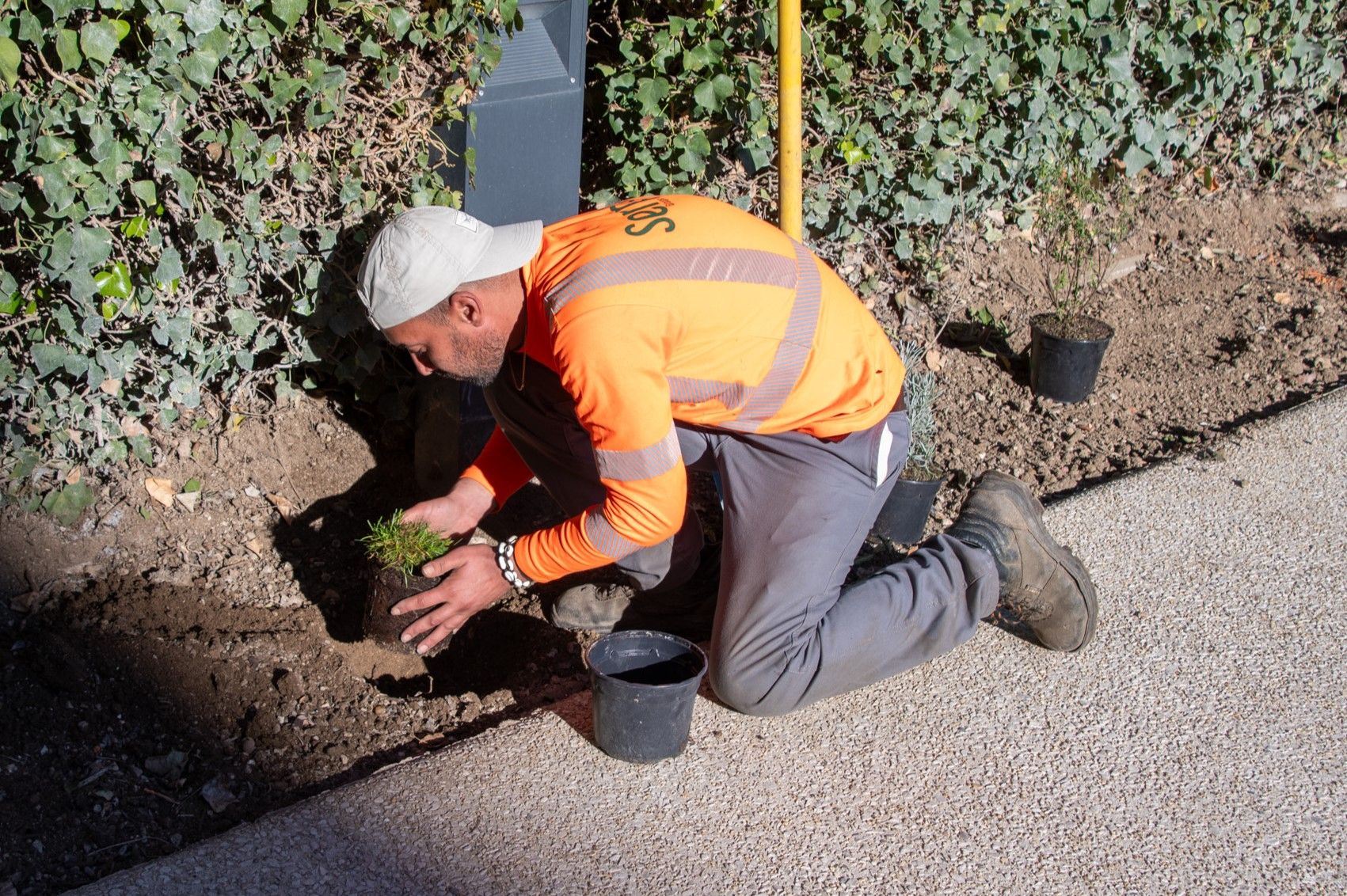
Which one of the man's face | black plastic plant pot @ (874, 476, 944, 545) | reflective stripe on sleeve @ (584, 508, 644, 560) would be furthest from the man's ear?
black plastic plant pot @ (874, 476, 944, 545)

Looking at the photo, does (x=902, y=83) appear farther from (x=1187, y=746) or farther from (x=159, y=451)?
(x=159, y=451)

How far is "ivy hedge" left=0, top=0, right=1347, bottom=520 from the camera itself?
2.76m

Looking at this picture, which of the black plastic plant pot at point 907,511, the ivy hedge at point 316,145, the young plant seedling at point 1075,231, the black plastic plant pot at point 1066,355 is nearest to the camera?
the ivy hedge at point 316,145

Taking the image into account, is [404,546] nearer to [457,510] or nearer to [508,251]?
[457,510]

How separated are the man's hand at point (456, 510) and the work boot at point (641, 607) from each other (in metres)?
0.35

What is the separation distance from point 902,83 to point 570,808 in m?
2.99

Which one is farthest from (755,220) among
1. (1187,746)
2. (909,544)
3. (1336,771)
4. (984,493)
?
(1336,771)

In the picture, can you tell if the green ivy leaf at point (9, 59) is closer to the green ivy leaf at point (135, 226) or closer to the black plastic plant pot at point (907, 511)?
the green ivy leaf at point (135, 226)

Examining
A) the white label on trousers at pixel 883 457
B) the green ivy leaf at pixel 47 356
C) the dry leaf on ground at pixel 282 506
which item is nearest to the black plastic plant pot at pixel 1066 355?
the white label on trousers at pixel 883 457

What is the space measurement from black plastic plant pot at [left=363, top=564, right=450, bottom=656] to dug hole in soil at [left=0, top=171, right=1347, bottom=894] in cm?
13

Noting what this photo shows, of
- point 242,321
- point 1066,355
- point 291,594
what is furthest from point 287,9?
point 1066,355

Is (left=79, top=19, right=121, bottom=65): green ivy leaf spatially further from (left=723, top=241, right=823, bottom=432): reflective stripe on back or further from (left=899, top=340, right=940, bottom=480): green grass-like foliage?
(left=899, top=340, right=940, bottom=480): green grass-like foliage

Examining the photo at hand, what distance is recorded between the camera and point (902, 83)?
4.35 m

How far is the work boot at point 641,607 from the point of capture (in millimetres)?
3334
